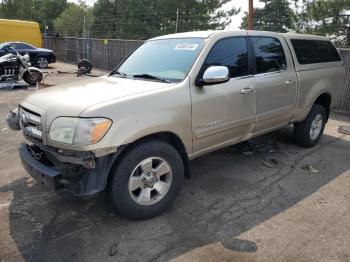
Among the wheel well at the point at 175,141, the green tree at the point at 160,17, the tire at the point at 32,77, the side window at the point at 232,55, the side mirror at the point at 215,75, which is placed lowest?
the wheel well at the point at 175,141

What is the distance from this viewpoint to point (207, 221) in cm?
364

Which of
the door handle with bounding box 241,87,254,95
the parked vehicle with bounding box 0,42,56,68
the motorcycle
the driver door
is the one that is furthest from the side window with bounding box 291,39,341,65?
the parked vehicle with bounding box 0,42,56,68

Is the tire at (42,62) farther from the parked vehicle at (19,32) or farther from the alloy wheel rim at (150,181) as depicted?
the alloy wheel rim at (150,181)

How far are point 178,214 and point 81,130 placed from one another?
1418mm

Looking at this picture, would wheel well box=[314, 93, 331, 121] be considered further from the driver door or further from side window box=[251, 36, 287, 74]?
the driver door

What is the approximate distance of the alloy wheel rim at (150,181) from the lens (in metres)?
3.44

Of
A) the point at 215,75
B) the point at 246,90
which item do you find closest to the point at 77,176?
the point at 215,75

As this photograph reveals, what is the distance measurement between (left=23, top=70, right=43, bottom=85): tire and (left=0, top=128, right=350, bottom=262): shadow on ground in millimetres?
9469

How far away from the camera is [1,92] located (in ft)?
38.2

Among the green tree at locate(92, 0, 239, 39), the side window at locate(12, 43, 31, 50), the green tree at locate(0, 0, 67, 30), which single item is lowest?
the side window at locate(12, 43, 31, 50)

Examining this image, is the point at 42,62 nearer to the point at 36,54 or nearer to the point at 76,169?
the point at 36,54

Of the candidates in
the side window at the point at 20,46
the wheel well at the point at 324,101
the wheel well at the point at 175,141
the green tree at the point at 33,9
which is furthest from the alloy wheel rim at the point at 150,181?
the green tree at the point at 33,9

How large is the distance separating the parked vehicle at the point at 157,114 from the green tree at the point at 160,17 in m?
21.9

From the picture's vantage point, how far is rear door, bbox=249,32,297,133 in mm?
4660
